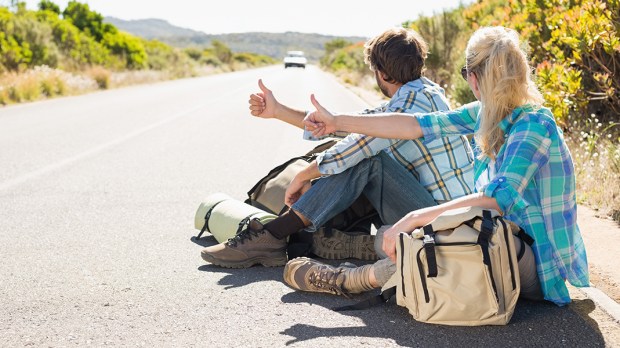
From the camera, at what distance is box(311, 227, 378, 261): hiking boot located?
15.7 ft

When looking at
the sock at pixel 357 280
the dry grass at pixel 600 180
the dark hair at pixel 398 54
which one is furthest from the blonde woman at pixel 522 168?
the dry grass at pixel 600 180

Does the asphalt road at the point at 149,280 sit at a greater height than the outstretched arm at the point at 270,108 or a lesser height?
lesser

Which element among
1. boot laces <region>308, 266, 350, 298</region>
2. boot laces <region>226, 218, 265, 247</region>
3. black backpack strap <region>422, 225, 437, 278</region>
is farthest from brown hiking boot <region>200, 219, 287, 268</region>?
black backpack strap <region>422, 225, 437, 278</region>

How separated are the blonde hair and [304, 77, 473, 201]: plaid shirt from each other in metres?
0.77

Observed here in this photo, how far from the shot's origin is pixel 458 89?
12.4 m

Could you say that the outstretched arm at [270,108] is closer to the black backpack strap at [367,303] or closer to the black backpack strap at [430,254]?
the black backpack strap at [367,303]

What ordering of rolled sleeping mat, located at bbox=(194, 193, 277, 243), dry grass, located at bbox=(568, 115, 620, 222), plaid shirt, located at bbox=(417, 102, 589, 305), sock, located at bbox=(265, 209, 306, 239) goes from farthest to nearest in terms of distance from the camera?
dry grass, located at bbox=(568, 115, 620, 222), rolled sleeping mat, located at bbox=(194, 193, 277, 243), sock, located at bbox=(265, 209, 306, 239), plaid shirt, located at bbox=(417, 102, 589, 305)

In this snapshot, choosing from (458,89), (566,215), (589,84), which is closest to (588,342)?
(566,215)

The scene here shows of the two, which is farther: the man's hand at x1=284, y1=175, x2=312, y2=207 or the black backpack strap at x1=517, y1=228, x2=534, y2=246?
the man's hand at x1=284, y1=175, x2=312, y2=207

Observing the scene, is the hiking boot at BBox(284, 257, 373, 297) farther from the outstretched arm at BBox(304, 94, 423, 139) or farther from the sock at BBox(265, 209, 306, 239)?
the outstretched arm at BBox(304, 94, 423, 139)

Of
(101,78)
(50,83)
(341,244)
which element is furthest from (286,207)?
(101,78)

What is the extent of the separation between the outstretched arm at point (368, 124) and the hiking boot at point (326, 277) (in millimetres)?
661

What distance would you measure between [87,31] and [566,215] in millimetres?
37530

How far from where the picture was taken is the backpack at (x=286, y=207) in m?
4.77
